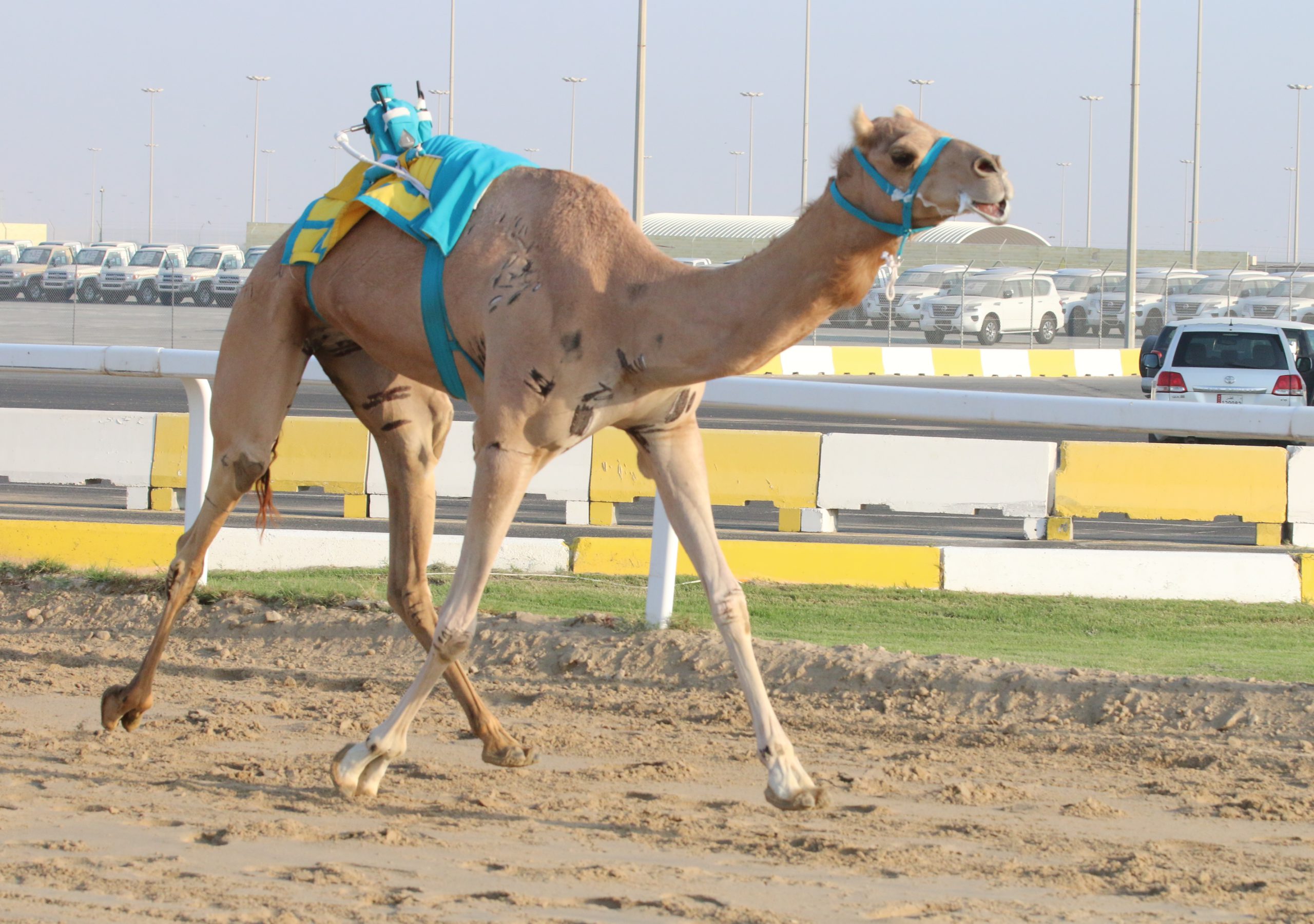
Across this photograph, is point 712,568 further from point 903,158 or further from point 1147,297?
point 1147,297

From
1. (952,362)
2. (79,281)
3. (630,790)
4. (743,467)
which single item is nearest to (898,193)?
(630,790)

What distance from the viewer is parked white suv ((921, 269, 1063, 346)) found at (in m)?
43.8

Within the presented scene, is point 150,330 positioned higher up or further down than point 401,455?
higher up

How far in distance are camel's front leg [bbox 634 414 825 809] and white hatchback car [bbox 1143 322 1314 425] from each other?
18.2 meters

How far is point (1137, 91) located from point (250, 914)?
3743 centimetres

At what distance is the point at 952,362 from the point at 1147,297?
17043 mm

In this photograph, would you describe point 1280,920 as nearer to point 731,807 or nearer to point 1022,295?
point 731,807

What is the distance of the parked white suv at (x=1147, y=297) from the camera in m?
48.5

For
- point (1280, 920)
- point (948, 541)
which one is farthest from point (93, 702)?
point (948, 541)

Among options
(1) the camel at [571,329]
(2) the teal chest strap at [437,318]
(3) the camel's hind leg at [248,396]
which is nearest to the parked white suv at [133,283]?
(3) the camel's hind leg at [248,396]

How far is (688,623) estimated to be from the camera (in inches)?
306

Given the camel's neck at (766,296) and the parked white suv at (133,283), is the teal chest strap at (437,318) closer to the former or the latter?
the camel's neck at (766,296)

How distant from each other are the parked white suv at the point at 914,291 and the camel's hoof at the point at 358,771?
40331 mm

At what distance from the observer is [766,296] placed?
4.80m
